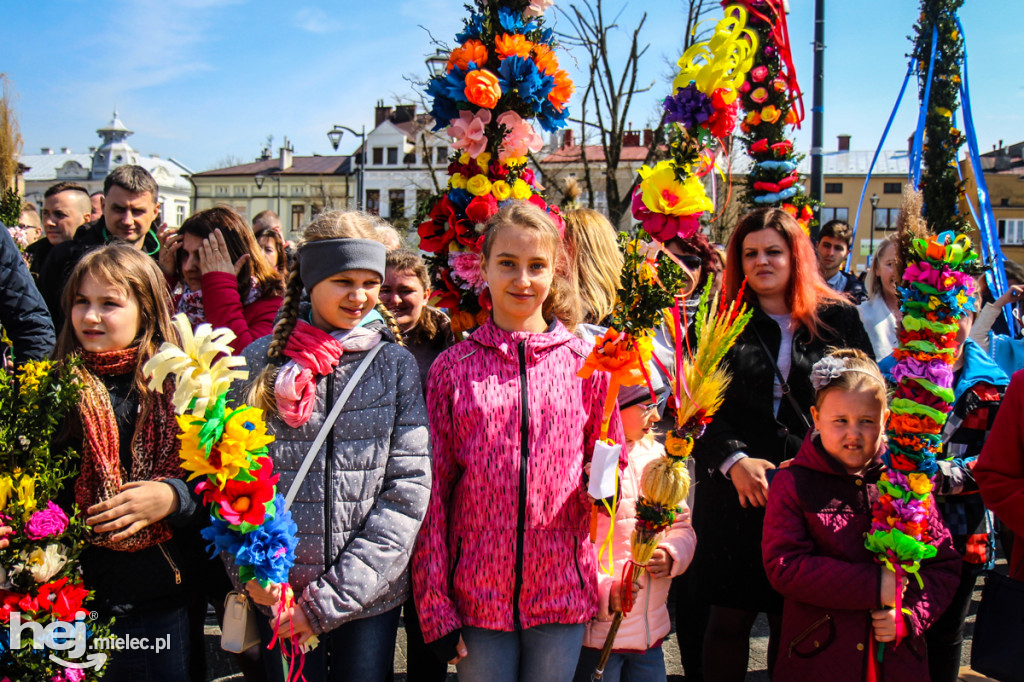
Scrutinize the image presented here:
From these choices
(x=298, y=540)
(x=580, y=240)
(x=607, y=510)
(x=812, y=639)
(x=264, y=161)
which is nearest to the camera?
(x=298, y=540)

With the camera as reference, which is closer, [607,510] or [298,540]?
[298,540]

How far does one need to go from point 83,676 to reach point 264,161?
64326 millimetres

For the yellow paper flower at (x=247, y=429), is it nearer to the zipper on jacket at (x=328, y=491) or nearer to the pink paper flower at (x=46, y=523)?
the zipper on jacket at (x=328, y=491)

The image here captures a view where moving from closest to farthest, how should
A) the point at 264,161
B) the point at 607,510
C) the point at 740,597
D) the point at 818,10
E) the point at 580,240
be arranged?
the point at 607,510, the point at 740,597, the point at 580,240, the point at 818,10, the point at 264,161

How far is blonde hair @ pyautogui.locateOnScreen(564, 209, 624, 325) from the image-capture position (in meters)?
3.21

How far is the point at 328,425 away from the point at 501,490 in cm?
58

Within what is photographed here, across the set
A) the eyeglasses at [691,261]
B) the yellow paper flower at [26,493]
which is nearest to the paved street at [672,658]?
the yellow paper flower at [26,493]

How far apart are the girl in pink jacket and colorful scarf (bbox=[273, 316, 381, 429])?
0.29 m

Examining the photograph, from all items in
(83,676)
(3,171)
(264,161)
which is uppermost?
(264,161)

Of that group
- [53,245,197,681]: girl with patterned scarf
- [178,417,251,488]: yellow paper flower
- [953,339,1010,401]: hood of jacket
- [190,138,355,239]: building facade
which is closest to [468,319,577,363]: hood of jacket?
[178,417,251,488]: yellow paper flower

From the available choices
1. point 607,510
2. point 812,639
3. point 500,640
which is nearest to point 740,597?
point 812,639

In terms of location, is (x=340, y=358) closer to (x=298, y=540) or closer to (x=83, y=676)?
(x=298, y=540)

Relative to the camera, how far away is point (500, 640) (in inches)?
91.3

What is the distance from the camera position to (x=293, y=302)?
2.61m
